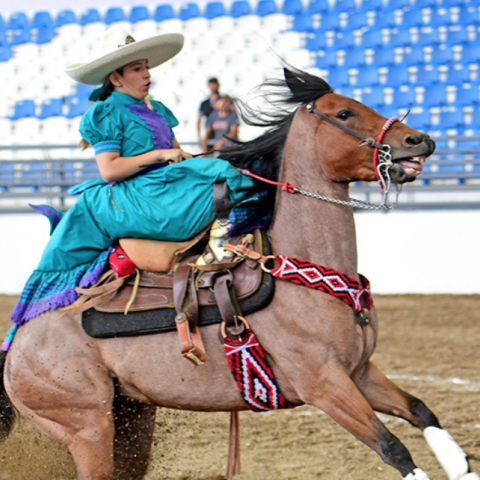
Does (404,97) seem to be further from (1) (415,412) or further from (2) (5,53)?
(1) (415,412)

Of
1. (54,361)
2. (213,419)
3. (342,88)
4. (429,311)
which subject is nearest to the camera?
(54,361)

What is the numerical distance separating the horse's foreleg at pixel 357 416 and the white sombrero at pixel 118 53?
1.63m

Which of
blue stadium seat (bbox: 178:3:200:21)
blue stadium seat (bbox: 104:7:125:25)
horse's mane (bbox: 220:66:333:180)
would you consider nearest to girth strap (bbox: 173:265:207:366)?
horse's mane (bbox: 220:66:333:180)

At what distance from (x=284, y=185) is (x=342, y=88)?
1082 centimetres

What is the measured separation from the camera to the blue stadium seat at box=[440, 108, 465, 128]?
1194 cm

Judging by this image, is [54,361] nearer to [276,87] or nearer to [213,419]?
[276,87]

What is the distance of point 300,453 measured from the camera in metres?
3.69

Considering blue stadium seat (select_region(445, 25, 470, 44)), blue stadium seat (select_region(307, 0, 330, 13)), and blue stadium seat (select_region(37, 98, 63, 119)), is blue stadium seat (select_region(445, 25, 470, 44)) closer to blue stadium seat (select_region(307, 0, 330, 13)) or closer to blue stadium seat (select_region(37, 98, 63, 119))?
blue stadium seat (select_region(307, 0, 330, 13))

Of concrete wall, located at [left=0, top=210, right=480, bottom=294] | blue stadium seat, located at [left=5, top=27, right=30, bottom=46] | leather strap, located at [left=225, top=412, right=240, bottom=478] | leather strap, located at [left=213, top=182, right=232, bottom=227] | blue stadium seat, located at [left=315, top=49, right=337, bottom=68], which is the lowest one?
concrete wall, located at [left=0, top=210, right=480, bottom=294]

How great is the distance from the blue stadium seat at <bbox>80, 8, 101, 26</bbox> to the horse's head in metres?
14.0

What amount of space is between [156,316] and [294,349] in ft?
1.97

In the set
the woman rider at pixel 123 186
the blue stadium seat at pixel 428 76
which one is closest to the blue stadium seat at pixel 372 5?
the blue stadium seat at pixel 428 76

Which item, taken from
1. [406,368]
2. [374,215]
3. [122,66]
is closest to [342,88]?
[374,215]

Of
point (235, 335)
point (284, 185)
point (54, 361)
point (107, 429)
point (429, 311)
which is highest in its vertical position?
point (284, 185)
